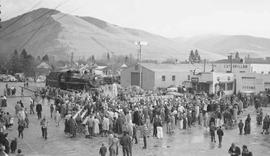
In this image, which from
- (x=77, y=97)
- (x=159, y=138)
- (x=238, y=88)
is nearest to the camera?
(x=159, y=138)

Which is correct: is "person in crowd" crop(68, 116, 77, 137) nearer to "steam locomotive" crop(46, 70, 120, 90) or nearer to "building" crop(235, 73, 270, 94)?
"steam locomotive" crop(46, 70, 120, 90)

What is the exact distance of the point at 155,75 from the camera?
159 ft

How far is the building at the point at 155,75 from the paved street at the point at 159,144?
25627 millimetres

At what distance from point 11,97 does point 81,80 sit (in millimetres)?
7848

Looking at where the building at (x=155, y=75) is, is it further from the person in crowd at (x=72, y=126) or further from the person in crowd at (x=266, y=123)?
the person in crowd at (x=72, y=126)

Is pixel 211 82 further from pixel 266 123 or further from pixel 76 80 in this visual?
pixel 266 123

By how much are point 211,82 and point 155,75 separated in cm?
794

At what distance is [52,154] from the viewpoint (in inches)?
671

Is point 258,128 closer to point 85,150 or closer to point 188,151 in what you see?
point 188,151

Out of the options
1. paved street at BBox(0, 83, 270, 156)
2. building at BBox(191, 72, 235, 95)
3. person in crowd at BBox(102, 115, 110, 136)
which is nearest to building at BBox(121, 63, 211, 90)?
building at BBox(191, 72, 235, 95)

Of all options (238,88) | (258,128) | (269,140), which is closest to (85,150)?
(269,140)

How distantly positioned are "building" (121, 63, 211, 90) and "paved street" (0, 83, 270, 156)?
25.6m

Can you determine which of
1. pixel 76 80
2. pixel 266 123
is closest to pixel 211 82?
pixel 76 80

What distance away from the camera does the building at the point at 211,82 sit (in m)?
44.0
